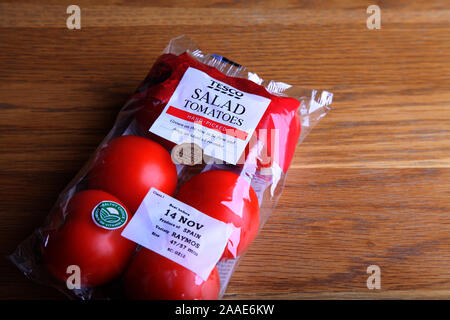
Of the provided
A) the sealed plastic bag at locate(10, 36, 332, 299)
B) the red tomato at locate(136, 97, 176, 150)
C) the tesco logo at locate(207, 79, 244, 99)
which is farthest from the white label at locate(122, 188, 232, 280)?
the tesco logo at locate(207, 79, 244, 99)

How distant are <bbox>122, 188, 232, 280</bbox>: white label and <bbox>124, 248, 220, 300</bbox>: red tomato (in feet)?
0.03

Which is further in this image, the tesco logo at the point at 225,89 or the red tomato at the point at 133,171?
the tesco logo at the point at 225,89

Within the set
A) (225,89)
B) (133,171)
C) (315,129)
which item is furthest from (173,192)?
(315,129)

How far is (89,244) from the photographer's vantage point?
614 mm

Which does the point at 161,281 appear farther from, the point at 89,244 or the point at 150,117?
the point at 150,117

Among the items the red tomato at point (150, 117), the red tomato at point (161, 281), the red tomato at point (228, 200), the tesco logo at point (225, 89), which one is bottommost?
the red tomato at point (161, 281)

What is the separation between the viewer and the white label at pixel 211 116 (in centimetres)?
73

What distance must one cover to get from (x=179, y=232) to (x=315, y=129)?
0.39m

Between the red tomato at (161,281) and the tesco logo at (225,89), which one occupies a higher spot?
the tesco logo at (225,89)

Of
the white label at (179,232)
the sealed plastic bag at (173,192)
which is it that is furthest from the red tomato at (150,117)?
the white label at (179,232)

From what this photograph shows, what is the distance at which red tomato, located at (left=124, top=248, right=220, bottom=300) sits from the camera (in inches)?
24.1

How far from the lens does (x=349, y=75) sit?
0.95 m

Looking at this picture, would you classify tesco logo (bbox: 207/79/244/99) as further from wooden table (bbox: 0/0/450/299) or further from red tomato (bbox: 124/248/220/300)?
red tomato (bbox: 124/248/220/300)

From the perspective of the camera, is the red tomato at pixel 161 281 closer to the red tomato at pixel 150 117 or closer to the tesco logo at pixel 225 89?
the red tomato at pixel 150 117
